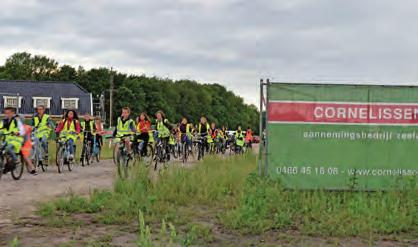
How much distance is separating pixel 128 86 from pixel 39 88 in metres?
22.2

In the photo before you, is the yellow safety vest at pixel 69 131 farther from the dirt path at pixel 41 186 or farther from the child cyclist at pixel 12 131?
the child cyclist at pixel 12 131

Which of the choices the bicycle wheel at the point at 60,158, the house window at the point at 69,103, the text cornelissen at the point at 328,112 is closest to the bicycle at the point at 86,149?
the bicycle wheel at the point at 60,158

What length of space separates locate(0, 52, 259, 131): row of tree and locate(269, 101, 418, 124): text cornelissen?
80786 millimetres

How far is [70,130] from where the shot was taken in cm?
1664

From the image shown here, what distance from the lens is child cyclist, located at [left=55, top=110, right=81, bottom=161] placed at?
1652cm

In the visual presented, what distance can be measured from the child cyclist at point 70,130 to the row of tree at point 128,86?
7321 centimetres

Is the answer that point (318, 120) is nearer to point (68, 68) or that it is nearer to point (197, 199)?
point (197, 199)

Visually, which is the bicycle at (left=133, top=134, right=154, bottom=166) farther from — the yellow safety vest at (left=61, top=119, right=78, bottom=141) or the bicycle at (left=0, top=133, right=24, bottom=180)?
the bicycle at (left=0, top=133, right=24, bottom=180)

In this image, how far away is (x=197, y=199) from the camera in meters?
9.70

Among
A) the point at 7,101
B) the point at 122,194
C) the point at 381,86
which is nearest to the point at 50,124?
the point at 122,194

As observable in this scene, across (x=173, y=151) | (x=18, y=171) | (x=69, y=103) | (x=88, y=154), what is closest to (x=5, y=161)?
(x=18, y=171)

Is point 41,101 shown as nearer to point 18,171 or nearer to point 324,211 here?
point 18,171

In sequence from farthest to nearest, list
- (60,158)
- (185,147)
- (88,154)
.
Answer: (185,147), (88,154), (60,158)

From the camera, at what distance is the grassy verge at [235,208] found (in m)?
7.61
